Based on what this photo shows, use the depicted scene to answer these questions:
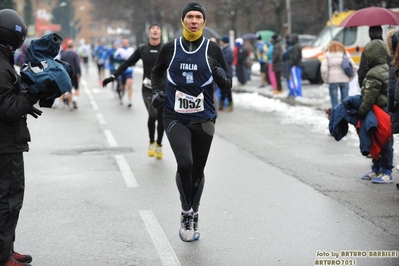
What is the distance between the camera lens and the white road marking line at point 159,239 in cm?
591

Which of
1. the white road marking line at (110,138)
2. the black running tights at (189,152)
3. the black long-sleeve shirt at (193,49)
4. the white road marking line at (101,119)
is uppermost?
the black long-sleeve shirt at (193,49)

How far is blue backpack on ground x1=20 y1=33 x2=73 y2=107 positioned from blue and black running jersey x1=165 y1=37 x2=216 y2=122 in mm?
1187

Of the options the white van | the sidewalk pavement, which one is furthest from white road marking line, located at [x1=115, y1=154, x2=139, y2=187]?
the white van

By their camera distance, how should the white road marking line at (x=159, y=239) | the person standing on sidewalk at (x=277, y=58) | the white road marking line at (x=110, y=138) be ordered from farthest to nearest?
1. the person standing on sidewalk at (x=277, y=58)
2. the white road marking line at (x=110, y=138)
3. the white road marking line at (x=159, y=239)

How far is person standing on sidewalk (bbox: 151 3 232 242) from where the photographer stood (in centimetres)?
637

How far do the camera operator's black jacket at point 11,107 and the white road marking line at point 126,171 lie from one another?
3.99m

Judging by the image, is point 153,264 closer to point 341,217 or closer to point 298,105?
point 341,217

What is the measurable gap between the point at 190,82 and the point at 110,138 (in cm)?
811

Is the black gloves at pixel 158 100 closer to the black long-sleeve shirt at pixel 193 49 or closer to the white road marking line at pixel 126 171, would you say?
the black long-sleeve shirt at pixel 193 49

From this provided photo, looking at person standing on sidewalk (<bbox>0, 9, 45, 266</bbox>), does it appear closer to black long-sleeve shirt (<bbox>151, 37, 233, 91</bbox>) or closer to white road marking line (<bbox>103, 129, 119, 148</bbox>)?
black long-sleeve shirt (<bbox>151, 37, 233, 91</bbox>)

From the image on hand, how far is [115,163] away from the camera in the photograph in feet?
36.8

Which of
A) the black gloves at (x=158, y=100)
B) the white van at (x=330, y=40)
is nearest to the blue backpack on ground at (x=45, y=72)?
the black gloves at (x=158, y=100)

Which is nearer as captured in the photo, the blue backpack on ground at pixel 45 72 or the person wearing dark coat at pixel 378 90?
the blue backpack on ground at pixel 45 72

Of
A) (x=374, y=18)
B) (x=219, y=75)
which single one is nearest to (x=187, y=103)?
(x=219, y=75)
